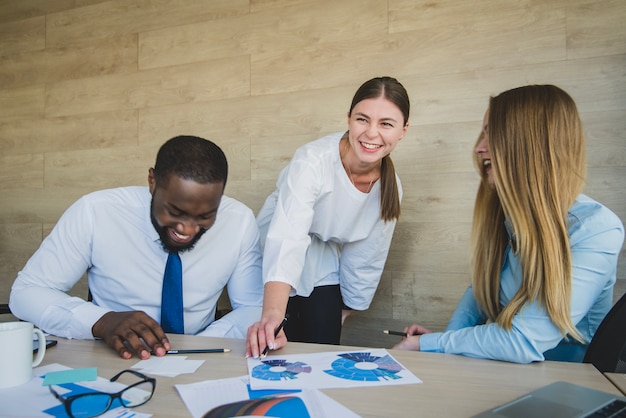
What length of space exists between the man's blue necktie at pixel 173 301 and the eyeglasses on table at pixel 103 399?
515 mm

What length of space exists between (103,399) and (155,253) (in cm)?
73

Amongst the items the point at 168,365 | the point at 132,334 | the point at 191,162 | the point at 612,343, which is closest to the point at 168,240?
the point at 191,162

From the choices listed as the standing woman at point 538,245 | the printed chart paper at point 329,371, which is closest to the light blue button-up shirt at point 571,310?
the standing woman at point 538,245

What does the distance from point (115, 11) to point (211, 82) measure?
0.79 metres

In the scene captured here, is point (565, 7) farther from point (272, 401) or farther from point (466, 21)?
point (272, 401)

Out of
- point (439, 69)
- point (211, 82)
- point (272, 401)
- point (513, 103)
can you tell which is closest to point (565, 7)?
point (439, 69)

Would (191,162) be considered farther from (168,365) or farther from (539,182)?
(539,182)

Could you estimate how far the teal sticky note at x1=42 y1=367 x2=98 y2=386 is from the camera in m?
0.86

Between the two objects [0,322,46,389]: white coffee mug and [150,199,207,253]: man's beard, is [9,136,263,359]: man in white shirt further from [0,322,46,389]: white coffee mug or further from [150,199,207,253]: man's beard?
[0,322,46,389]: white coffee mug

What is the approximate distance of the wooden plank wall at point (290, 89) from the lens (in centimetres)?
204

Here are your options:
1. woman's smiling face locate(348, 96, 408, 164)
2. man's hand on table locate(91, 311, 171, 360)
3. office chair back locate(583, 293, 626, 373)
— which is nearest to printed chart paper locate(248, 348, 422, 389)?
man's hand on table locate(91, 311, 171, 360)

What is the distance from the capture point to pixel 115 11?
9.26 feet

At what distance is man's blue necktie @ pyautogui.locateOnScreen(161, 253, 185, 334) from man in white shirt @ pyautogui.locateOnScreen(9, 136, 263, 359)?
70 mm

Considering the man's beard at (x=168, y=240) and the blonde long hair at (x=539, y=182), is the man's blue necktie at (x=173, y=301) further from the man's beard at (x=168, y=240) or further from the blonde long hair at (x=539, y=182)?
the blonde long hair at (x=539, y=182)
